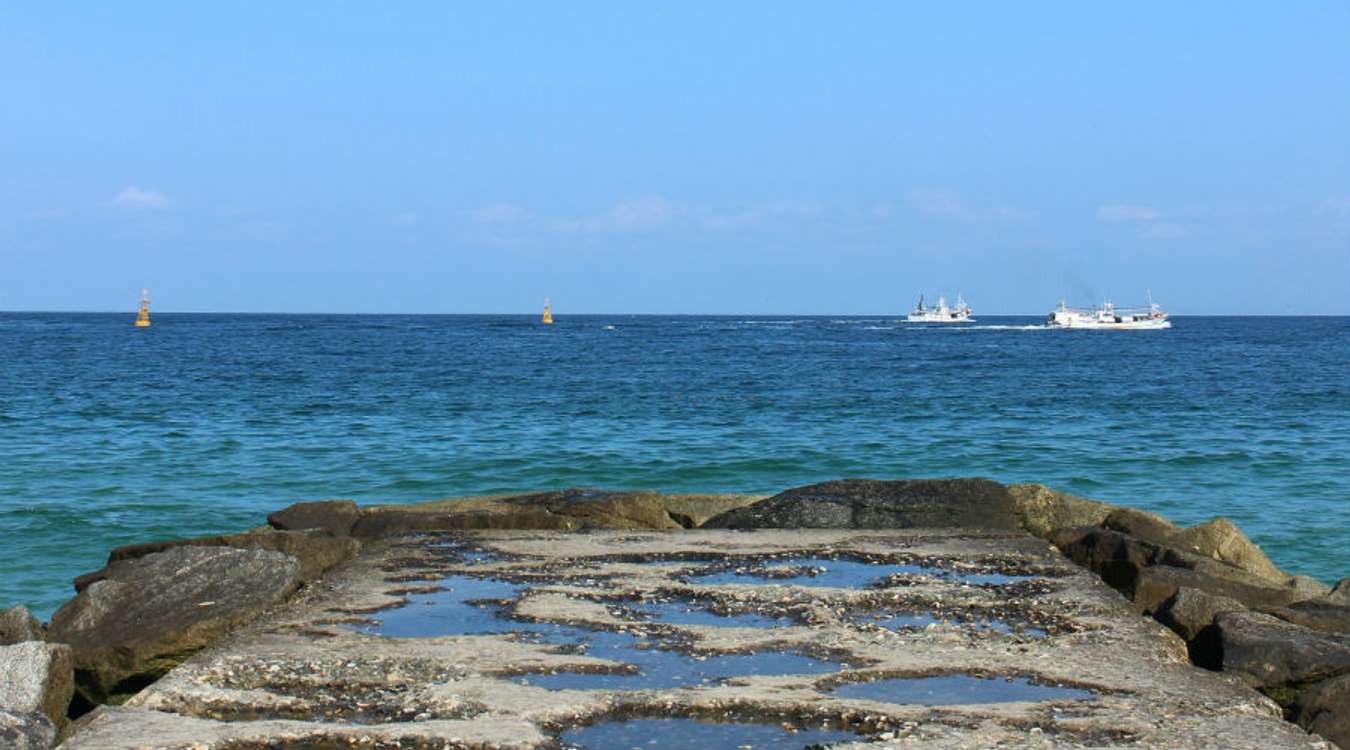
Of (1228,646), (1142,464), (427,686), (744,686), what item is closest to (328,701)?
(427,686)

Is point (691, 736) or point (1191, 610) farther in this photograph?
point (1191, 610)

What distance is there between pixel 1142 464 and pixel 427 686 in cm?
1926

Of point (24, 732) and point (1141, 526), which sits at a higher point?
point (24, 732)

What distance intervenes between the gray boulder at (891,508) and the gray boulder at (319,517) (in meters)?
3.23

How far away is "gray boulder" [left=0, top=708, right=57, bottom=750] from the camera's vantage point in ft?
17.9

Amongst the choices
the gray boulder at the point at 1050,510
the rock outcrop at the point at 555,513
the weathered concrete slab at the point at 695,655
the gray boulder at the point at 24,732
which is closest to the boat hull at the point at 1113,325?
the gray boulder at the point at 1050,510

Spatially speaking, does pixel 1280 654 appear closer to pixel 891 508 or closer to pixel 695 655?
pixel 695 655

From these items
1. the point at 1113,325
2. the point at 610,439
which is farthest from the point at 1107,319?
the point at 610,439

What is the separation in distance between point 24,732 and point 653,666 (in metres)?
2.88

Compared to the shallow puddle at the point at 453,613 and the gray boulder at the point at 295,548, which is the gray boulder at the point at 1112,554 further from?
the gray boulder at the point at 295,548

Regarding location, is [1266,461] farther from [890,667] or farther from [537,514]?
[890,667]

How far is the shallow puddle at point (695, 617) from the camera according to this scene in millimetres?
7863

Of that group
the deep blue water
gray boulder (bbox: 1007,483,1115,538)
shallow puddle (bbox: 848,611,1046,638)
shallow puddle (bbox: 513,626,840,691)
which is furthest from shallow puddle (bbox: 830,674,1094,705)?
the deep blue water

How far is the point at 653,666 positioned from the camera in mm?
6863
